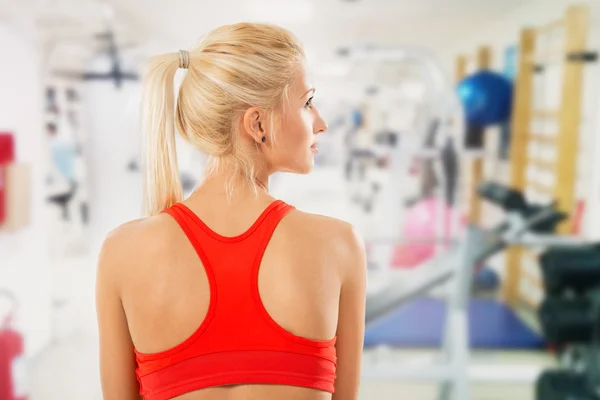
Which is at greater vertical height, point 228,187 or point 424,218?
point 228,187

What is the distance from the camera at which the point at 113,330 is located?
88 centimetres

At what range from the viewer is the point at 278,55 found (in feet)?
2.77

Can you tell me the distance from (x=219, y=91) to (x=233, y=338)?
0.37 meters

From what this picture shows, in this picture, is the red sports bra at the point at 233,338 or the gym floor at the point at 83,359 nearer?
the red sports bra at the point at 233,338

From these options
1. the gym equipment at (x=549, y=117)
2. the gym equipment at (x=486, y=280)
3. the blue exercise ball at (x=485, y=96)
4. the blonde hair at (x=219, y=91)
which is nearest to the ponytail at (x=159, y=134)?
the blonde hair at (x=219, y=91)

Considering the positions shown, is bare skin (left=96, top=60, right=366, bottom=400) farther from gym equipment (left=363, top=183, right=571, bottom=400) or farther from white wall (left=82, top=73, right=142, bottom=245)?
white wall (left=82, top=73, right=142, bottom=245)

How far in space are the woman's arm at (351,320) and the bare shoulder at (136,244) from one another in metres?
0.28

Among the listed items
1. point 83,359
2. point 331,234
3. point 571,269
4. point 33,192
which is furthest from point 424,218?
point 331,234

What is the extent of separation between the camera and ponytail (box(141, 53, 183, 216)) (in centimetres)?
88

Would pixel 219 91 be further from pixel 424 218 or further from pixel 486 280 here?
pixel 486 280

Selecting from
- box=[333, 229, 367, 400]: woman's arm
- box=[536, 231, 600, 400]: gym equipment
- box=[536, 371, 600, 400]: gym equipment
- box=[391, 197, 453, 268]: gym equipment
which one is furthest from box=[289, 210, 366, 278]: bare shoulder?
box=[391, 197, 453, 268]: gym equipment

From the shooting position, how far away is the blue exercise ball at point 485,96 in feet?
9.39

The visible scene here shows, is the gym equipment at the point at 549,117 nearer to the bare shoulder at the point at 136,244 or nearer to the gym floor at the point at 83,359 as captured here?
the gym floor at the point at 83,359

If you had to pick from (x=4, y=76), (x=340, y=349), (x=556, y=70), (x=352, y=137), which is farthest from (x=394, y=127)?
(x=340, y=349)
